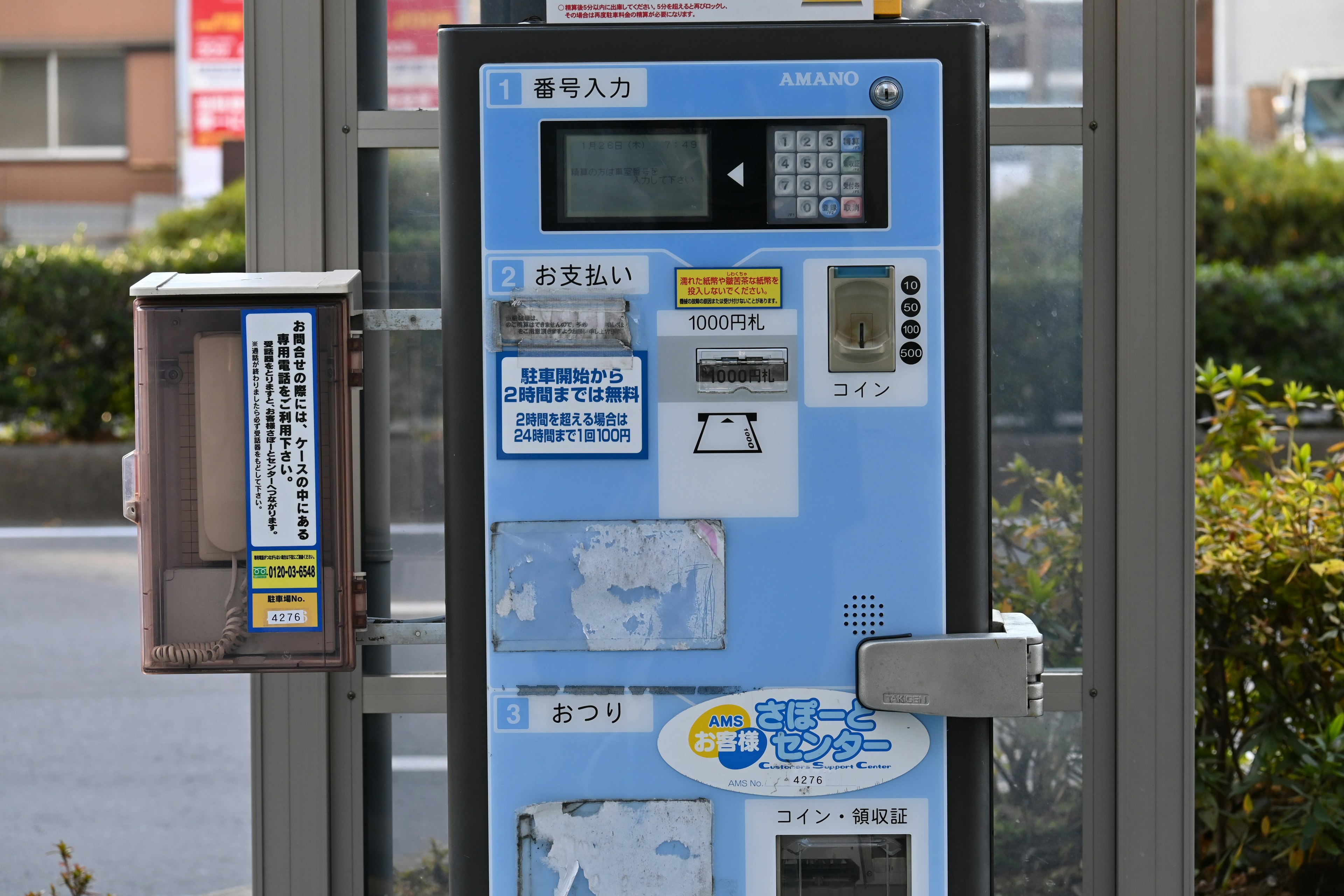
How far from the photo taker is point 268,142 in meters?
2.12

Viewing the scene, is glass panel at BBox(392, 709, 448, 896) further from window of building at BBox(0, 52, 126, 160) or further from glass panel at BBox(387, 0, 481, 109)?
window of building at BBox(0, 52, 126, 160)

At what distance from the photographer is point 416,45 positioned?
7.23ft

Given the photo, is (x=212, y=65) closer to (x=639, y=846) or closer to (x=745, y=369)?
(x=745, y=369)

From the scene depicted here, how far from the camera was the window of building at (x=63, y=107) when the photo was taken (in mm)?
17750

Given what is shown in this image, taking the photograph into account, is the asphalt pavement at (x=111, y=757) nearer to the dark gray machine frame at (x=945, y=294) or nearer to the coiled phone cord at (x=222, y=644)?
the coiled phone cord at (x=222, y=644)

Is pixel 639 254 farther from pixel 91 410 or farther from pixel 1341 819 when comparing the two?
pixel 91 410

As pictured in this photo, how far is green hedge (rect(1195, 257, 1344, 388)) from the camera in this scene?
30.5 ft

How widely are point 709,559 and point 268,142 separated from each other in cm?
108

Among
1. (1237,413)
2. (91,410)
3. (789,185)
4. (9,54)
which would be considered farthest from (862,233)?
(9,54)

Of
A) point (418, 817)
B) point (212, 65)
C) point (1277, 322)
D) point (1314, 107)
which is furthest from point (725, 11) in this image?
point (1314, 107)

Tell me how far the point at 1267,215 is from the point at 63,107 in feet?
49.8

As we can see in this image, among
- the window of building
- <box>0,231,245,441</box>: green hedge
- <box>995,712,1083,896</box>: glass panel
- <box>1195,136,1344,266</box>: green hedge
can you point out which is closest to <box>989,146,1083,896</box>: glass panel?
<box>995,712,1083,896</box>: glass panel

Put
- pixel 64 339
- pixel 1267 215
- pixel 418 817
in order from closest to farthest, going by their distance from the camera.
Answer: pixel 418 817 → pixel 64 339 → pixel 1267 215

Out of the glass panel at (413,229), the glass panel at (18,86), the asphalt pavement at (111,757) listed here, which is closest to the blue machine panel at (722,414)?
the glass panel at (413,229)
